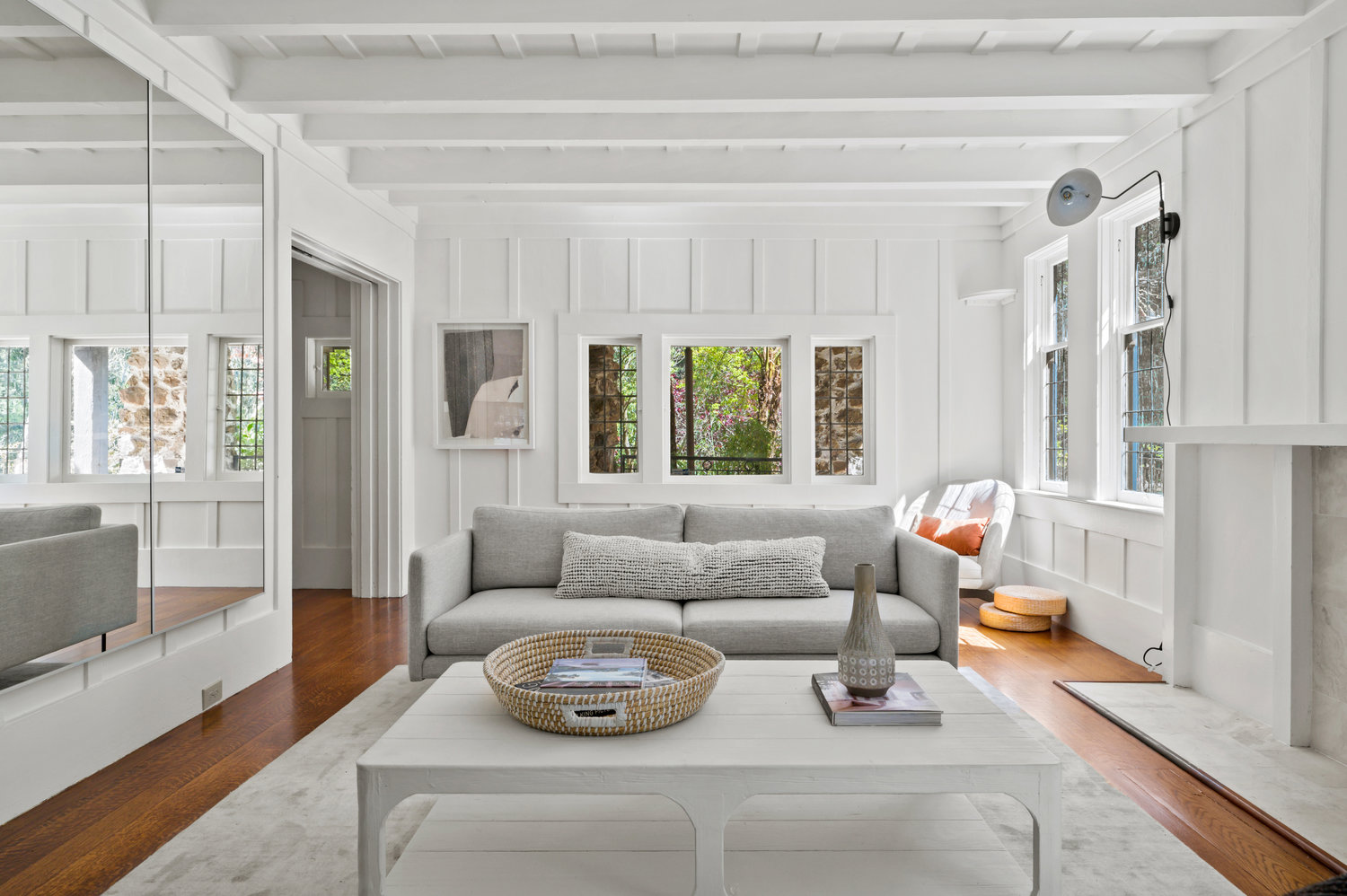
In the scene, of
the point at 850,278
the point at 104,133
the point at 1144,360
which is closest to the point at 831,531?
the point at 1144,360

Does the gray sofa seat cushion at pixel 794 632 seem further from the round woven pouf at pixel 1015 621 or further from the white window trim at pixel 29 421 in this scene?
the white window trim at pixel 29 421

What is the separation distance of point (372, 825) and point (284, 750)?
1.34m

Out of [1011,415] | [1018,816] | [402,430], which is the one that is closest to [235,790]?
[1018,816]

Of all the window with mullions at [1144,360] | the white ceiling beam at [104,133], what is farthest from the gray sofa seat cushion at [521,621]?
the window with mullions at [1144,360]

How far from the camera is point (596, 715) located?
161cm

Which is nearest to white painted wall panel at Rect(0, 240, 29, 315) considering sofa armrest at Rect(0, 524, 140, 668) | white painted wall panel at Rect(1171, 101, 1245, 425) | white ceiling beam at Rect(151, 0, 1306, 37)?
sofa armrest at Rect(0, 524, 140, 668)

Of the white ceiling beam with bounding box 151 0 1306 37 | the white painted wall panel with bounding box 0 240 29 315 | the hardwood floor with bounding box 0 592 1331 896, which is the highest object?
the white ceiling beam with bounding box 151 0 1306 37

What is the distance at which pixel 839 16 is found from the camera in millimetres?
Result: 2572

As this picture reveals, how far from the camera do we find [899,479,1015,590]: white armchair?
14.6 ft

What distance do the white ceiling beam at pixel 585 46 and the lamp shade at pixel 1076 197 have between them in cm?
207

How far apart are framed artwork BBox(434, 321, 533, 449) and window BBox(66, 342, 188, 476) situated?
98.7 inches

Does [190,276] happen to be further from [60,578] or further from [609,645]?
[609,645]

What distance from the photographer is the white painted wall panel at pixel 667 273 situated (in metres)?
5.19

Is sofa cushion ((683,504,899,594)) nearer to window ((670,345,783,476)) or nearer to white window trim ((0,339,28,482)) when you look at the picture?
window ((670,345,783,476))
